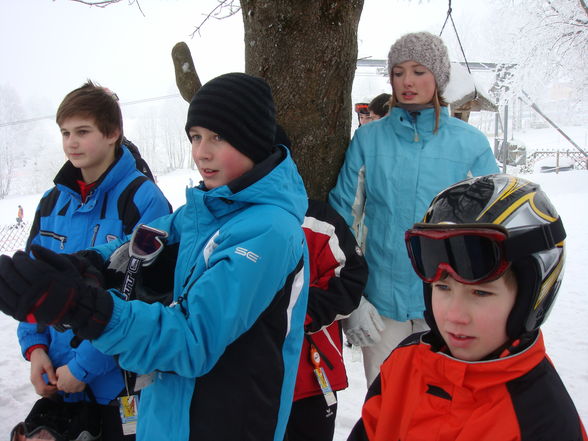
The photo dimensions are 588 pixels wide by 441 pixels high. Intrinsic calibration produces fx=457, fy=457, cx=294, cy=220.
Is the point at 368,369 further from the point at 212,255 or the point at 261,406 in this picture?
the point at 212,255

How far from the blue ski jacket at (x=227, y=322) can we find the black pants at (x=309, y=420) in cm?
68

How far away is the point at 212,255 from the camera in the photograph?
1369 millimetres

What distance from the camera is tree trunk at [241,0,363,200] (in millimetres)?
2477

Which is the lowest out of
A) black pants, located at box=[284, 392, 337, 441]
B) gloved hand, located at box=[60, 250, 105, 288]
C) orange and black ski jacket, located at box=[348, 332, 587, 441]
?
black pants, located at box=[284, 392, 337, 441]

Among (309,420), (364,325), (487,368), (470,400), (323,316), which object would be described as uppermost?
(487,368)

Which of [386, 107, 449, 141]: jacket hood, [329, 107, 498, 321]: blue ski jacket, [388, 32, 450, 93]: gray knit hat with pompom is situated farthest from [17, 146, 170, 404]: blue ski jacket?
[388, 32, 450, 93]: gray knit hat with pompom

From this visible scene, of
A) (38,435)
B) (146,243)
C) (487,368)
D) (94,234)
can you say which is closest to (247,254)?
(146,243)

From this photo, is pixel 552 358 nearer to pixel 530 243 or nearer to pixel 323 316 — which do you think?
pixel 323 316

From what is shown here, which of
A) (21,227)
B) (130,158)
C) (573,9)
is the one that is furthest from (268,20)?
(21,227)

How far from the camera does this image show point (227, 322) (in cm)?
128

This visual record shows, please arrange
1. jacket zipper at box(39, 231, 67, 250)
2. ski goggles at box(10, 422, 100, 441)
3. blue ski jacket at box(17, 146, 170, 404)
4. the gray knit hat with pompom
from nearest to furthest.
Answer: ski goggles at box(10, 422, 100, 441) < blue ski jacket at box(17, 146, 170, 404) < jacket zipper at box(39, 231, 67, 250) < the gray knit hat with pompom

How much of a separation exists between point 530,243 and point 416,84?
1386 mm

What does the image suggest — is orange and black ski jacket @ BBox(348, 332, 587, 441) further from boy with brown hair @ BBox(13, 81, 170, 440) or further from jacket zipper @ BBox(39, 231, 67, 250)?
jacket zipper @ BBox(39, 231, 67, 250)

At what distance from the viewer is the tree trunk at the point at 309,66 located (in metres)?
2.48
